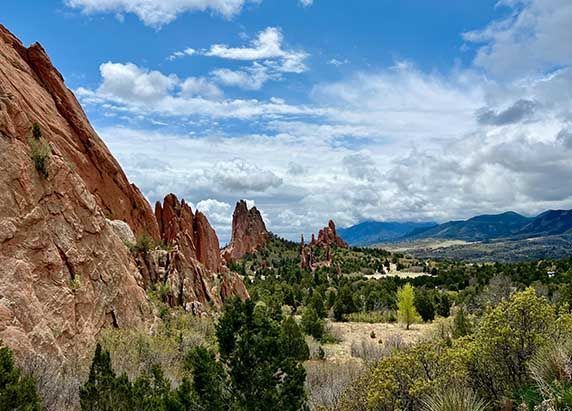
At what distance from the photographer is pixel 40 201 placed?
2062 cm

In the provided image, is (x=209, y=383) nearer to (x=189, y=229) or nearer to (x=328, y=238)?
(x=189, y=229)

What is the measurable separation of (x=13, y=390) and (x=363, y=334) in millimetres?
40125

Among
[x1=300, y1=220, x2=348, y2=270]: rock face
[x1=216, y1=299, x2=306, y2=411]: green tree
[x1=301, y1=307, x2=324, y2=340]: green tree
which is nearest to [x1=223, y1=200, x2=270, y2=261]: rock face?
[x1=300, y1=220, x2=348, y2=270]: rock face

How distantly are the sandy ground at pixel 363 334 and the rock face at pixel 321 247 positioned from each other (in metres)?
57.8

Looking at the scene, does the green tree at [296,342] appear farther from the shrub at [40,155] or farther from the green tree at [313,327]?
the shrub at [40,155]

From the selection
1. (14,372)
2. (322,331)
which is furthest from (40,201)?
(322,331)

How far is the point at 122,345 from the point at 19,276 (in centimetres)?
604

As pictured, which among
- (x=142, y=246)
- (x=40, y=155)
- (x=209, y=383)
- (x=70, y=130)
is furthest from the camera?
(x=142, y=246)

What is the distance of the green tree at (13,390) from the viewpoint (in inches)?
390

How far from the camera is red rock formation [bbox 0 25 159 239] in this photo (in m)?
28.1

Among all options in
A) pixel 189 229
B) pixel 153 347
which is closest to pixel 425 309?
pixel 189 229

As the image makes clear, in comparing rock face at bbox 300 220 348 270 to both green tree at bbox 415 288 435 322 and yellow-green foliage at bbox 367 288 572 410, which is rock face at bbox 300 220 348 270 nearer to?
green tree at bbox 415 288 435 322

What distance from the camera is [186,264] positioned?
35688 millimetres

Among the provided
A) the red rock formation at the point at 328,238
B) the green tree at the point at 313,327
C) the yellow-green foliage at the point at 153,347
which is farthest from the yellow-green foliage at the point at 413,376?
the red rock formation at the point at 328,238
